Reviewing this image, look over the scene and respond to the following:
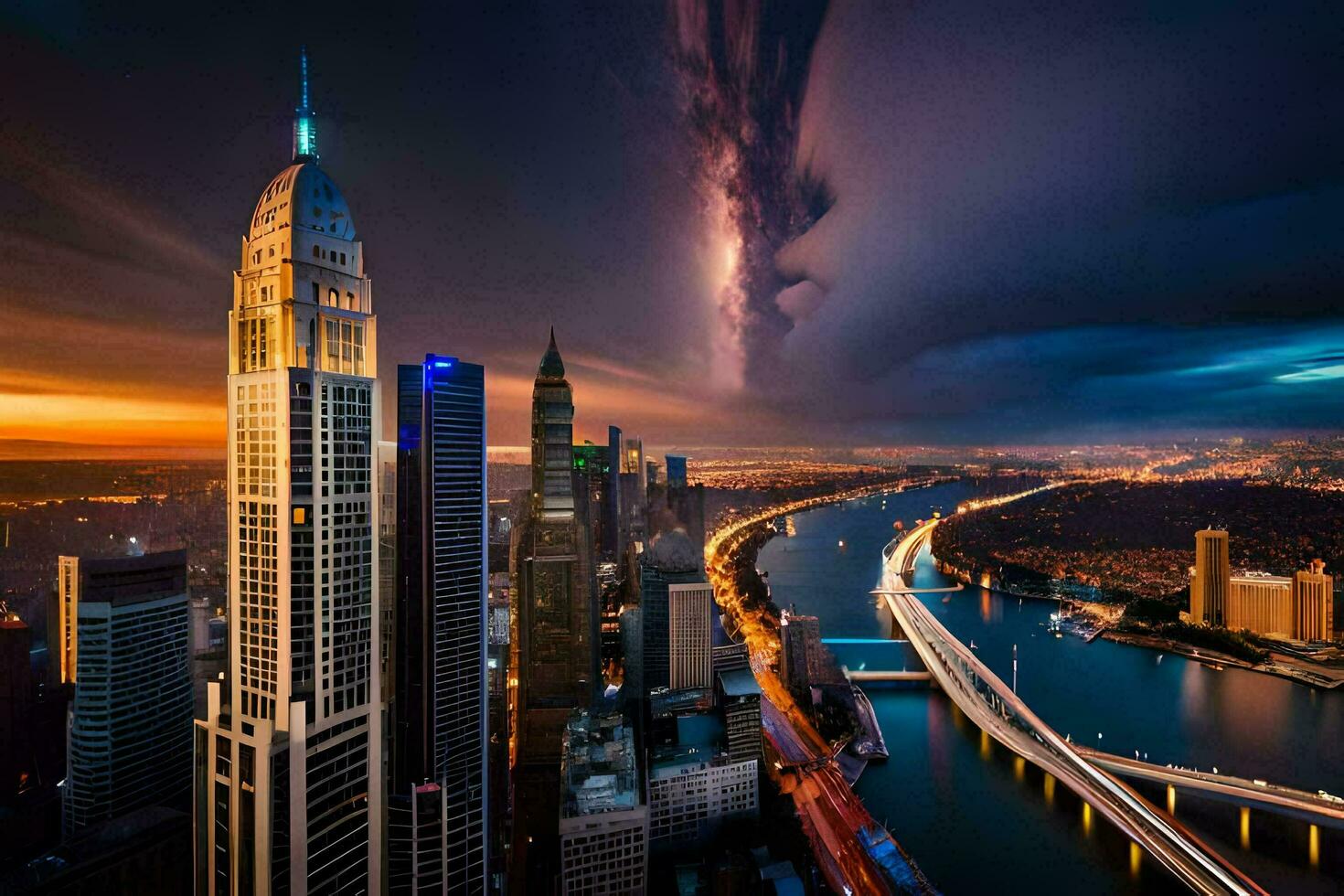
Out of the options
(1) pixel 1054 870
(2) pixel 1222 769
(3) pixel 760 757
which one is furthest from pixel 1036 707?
(3) pixel 760 757

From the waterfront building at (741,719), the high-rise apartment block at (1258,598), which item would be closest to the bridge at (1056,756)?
the waterfront building at (741,719)

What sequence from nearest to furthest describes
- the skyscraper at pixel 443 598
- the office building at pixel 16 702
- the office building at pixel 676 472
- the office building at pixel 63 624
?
the skyscraper at pixel 443 598
the office building at pixel 16 702
the office building at pixel 63 624
the office building at pixel 676 472

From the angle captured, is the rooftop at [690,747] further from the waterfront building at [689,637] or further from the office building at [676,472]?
the office building at [676,472]

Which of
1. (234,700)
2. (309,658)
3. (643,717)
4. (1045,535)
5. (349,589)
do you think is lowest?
(643,717)

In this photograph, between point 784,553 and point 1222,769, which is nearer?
point 1222,769

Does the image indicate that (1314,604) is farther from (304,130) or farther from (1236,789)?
(304,130)

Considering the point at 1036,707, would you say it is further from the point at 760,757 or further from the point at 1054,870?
the point at 760,757
